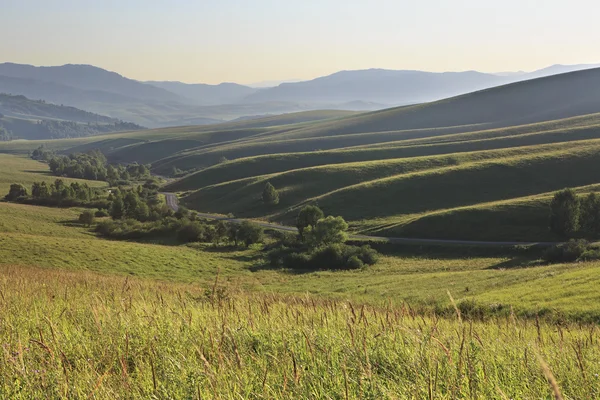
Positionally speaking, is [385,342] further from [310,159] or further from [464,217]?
[310,159]

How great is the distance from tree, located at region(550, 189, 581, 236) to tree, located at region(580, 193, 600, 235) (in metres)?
1.63

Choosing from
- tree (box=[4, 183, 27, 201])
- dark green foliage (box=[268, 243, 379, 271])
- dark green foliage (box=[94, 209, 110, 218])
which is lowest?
dark green foliage (box=[268, 243, 379, 271])

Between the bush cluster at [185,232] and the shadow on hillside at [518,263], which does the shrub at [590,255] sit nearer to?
the shadow on hillside at [518,263]

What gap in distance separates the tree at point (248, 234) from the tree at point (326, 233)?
11.8 m

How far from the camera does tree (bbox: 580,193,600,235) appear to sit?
6544 centimetres

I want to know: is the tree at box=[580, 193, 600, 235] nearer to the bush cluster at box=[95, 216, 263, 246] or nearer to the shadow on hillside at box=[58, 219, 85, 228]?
the bush cluster at box=[95, 216, 263, 246]

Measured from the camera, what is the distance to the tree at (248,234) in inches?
3066

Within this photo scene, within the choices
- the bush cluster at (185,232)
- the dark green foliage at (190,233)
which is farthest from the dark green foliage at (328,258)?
the dark green foliage at (190,233)

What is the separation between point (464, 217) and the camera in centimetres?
7944

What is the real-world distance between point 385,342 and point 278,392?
6.78 feet

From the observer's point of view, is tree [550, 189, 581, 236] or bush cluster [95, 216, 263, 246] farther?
bush cluster [95, 216, 263, 246]

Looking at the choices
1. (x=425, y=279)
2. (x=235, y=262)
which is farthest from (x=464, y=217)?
(x=235, y=262)

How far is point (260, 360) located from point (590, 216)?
253 ft

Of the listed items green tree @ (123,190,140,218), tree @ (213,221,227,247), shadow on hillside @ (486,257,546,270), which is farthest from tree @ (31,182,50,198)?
shadow on hillside @ (486,257,546,270)
